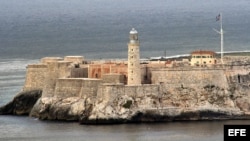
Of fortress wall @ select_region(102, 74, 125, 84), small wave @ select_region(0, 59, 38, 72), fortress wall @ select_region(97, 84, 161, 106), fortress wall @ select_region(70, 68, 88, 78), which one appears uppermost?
small wave @ select_region(0, 59, 38, 72)

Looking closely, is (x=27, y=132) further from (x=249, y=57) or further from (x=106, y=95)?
(x=249, y=57)

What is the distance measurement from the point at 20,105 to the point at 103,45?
3390 centimetres

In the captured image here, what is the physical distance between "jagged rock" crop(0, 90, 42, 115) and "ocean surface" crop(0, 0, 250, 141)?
1204 millimetres

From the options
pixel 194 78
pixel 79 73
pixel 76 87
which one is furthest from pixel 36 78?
pixel 194 78

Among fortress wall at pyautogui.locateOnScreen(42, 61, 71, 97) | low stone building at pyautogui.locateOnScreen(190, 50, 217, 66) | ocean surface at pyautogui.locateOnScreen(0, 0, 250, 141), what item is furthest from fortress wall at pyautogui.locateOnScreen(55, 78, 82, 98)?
low stone building at pyautogui.locateOnScreen(190, 50, 217, 66)

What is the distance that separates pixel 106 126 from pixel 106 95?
7.28ft

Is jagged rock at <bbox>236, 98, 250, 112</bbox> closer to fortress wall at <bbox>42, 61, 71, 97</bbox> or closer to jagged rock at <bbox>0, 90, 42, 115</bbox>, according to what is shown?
fortress wall at <bbox>42, 61, 71, 97</bbox>

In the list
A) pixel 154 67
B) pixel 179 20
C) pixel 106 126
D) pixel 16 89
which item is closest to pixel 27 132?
pixel 106 126

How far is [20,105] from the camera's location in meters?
70.8

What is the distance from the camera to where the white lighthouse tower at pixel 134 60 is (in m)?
66.4

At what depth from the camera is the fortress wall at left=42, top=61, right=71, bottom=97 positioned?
69.6 meters

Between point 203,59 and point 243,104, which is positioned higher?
point 203,59

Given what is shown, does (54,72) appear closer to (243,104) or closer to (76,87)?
(76,87)

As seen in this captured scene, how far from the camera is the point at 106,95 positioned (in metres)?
66.2
